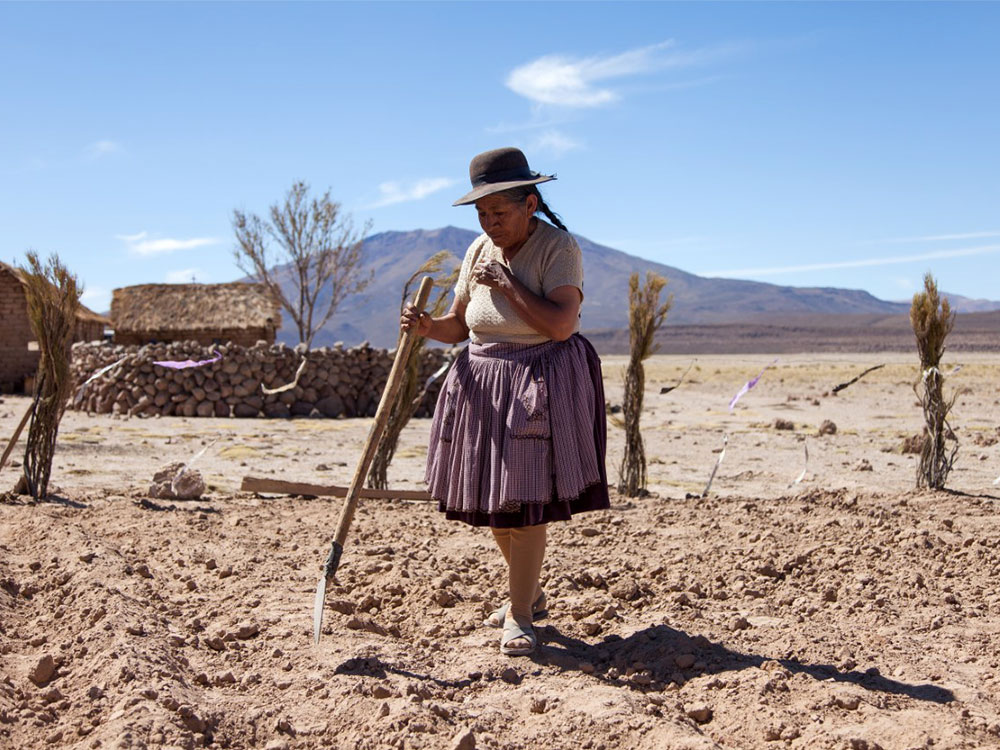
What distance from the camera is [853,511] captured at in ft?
19.1

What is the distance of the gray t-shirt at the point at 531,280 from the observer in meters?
3.42

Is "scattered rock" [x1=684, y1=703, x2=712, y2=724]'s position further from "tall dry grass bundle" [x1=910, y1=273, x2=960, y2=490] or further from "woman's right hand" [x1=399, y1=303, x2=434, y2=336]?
"tall dry grass bundle" [x1=910, y1=273, x2=960, y2=490]

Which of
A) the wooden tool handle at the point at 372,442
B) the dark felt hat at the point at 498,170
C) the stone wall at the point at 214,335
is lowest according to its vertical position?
the wooden tool handle at the point at 372,442

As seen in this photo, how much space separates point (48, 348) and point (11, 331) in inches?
551

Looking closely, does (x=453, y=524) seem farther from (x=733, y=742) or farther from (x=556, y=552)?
(x=733, y=742)

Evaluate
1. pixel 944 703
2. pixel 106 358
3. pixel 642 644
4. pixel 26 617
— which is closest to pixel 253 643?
pixel 26 617

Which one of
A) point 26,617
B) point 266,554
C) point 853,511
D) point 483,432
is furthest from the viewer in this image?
point 853,511

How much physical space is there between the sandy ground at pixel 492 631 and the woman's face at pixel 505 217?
1.46 meters

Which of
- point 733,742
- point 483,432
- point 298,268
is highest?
point 298,268

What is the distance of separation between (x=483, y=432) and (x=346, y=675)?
3.01 feet

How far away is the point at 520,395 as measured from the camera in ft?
11.1

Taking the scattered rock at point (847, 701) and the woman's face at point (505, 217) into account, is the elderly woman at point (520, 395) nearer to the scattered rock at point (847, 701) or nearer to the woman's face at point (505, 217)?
the woman's face at point (505, 217)

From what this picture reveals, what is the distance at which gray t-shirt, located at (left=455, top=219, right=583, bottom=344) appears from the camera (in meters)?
A: 3.42

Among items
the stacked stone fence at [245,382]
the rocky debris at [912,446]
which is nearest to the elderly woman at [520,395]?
the rocky debris at [912,446]
